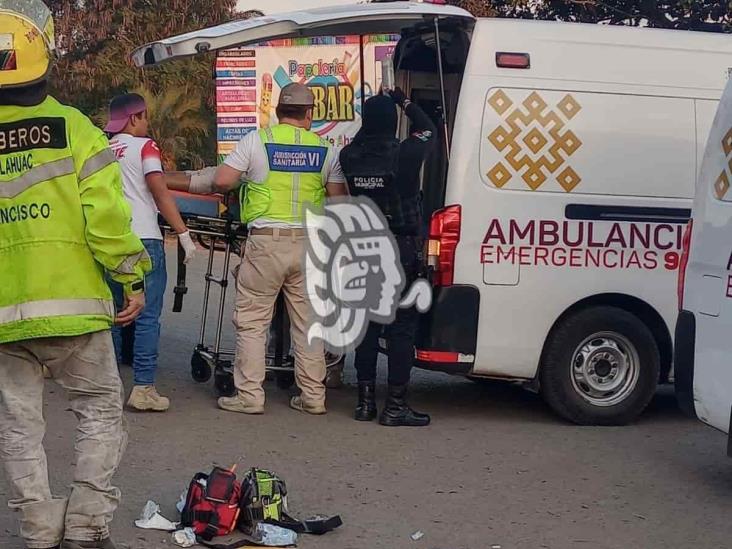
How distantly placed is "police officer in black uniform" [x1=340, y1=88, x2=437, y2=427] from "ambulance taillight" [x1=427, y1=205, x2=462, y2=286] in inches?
7.4

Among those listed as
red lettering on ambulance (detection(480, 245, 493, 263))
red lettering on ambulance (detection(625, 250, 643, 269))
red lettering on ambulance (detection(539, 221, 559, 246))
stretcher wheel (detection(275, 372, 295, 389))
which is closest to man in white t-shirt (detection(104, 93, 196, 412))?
stretcher wheel (detection(275, 372, 295, 389))

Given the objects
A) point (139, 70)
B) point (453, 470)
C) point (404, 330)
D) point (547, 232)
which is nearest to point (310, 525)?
point (453, 470)

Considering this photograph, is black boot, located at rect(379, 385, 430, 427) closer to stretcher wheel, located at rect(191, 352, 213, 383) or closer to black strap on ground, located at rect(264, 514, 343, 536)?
stretcher wheel, located at rect(191, 352, 213, 383)

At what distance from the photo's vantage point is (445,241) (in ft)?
22.8

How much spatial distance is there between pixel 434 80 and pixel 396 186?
1.44 meters

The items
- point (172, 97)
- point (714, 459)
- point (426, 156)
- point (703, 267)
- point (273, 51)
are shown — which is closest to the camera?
point (703, 267)

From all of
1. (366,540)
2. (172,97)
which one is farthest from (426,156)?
(172,97)

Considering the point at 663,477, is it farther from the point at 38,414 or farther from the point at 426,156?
the point at 38,414

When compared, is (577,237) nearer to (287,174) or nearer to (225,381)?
(287,174)

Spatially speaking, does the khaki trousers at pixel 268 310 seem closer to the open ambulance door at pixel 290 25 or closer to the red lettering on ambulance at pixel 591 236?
the open ambulance door at pixel 290 25

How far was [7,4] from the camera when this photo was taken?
446 centimetres

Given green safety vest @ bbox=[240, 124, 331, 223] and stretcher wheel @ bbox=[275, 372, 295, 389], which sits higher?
green safety vest @ bbox=[240, 124, 331, 223]

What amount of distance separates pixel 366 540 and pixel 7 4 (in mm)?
2621

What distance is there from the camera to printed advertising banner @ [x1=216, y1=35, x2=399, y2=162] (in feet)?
41.6
